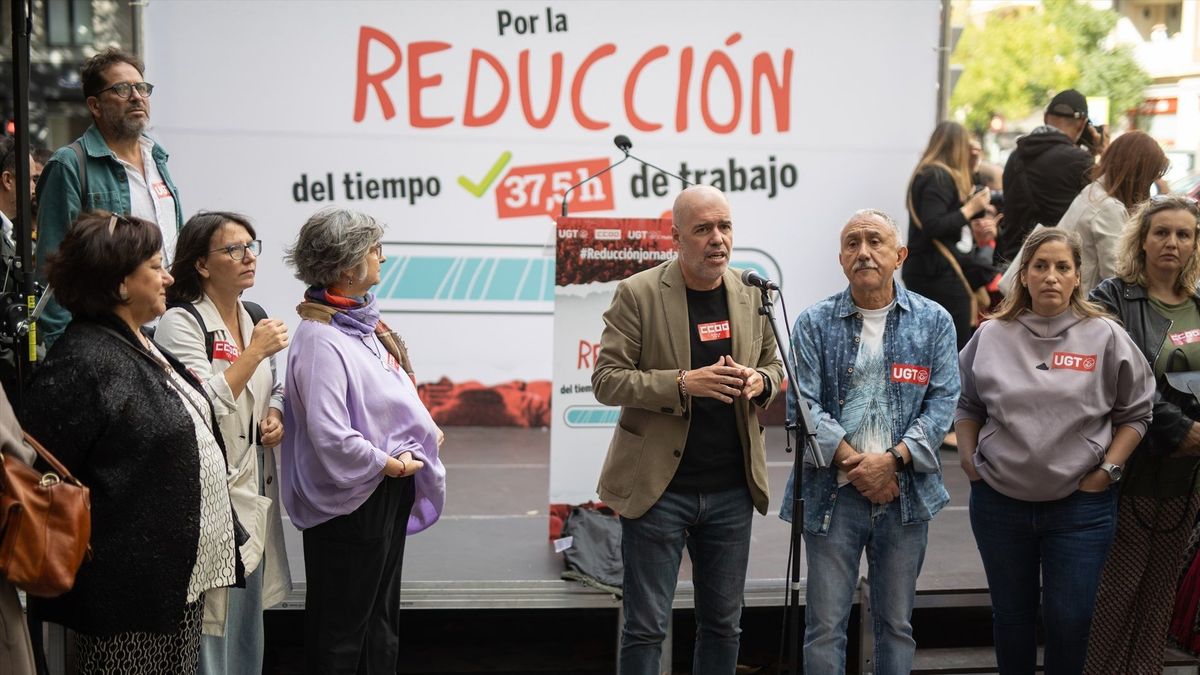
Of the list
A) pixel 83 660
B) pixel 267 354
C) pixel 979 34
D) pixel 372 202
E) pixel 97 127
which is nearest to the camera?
pixel 83 660

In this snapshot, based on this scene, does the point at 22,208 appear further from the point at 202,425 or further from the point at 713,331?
the point at 713,331

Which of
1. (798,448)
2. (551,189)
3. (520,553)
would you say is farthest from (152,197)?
(551,189)

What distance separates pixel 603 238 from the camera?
5137mm

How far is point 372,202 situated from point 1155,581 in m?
4.50

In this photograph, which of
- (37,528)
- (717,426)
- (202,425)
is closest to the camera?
(37,528)

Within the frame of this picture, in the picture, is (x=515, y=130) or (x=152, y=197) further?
(x=515, y=130)

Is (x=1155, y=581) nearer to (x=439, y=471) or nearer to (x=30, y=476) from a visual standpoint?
(x=439, y=471)

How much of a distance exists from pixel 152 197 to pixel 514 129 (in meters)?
2.87

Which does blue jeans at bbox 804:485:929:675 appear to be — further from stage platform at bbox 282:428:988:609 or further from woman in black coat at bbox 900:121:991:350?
woman in black coat at bbox 900:121:991:350

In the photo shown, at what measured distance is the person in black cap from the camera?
20.8ft

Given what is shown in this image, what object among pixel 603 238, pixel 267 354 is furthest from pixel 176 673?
pixel 603 238

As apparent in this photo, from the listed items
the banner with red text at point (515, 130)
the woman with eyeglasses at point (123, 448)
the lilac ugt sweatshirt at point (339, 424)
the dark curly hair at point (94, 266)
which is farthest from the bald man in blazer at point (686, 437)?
the banner with red text at point (515, 130)

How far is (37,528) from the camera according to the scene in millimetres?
2729

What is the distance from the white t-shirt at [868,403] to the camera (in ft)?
12.8
